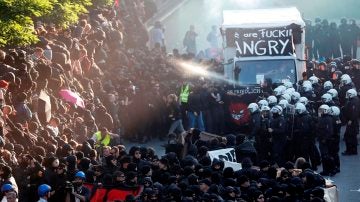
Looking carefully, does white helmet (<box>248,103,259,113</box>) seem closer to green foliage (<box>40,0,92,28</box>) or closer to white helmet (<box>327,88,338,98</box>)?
white helmet (<box>327,88,338,98</box>)

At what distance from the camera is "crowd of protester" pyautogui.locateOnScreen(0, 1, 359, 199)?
22078 millimetres

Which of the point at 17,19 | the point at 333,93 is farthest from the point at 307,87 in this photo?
the point at 17,19

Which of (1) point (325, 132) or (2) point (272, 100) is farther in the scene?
(2) point (272, 100)

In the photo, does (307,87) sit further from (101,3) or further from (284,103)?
(101,3)

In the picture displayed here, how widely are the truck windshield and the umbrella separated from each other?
7239 millimetres

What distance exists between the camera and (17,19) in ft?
81.3

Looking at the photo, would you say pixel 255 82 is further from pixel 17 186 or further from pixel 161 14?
pixel 161 14

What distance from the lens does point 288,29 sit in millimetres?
35094

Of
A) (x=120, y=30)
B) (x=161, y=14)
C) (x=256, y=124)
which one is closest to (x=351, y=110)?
(x=256, y=124)

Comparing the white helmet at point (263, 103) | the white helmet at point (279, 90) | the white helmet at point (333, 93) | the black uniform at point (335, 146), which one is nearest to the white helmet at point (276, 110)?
the white helmet at point (263, 103)

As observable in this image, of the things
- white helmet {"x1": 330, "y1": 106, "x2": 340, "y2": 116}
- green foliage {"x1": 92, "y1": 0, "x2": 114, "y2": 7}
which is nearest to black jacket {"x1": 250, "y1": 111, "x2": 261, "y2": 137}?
white helmet {"x1": 330, "y1": 106, "x2": 340, "y2": 116}

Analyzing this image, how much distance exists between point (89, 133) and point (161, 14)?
2487 centimetres

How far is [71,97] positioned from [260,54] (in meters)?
8.21

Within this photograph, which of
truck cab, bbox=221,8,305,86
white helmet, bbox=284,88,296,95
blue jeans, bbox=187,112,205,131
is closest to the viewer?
white helmet, bbox=284,88,296,95
